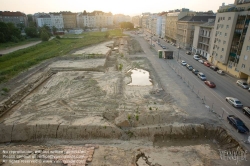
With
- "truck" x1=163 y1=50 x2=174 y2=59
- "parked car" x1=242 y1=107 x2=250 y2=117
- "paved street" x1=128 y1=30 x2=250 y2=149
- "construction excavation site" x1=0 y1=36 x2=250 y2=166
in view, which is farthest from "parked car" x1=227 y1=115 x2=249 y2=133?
"truck" x1=163 y1=50 x2=174 y2=59

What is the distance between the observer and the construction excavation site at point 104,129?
625 inches

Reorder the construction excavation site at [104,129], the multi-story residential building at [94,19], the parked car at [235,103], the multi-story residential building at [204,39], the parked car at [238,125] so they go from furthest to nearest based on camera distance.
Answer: the multi-story residential building at [94,19], the multi-story residential building at [204,39], the parked car at [235,103], the parked car at [238,125], the construction excavation site at [104,129]

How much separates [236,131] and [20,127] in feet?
86.1

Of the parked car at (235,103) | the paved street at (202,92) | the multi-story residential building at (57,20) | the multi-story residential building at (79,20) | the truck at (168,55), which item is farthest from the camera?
the multi-story residential building at (79,20)

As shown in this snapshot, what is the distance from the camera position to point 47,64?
149 feet

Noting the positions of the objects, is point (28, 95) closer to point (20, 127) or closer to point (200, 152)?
point (20, 127)

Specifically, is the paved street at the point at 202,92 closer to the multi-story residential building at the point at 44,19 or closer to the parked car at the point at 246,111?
the parked car at the point at 246,111

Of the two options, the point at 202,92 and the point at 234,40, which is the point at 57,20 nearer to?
the point at 234,40

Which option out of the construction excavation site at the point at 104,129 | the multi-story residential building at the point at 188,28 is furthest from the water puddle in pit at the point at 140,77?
the multi-story residential building at the point at 188,28

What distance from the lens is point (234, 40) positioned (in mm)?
35500

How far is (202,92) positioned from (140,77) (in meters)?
13.9

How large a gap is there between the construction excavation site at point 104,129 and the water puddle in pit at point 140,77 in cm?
129

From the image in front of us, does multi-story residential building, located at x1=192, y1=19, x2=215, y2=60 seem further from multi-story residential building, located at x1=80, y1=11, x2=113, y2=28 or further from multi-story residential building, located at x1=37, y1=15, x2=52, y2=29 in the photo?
multi-story residential building, located at x1=37, y1=15, x2=52, y2=29

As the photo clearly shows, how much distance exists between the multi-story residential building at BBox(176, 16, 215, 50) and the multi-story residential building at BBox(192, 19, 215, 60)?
5.57 m
